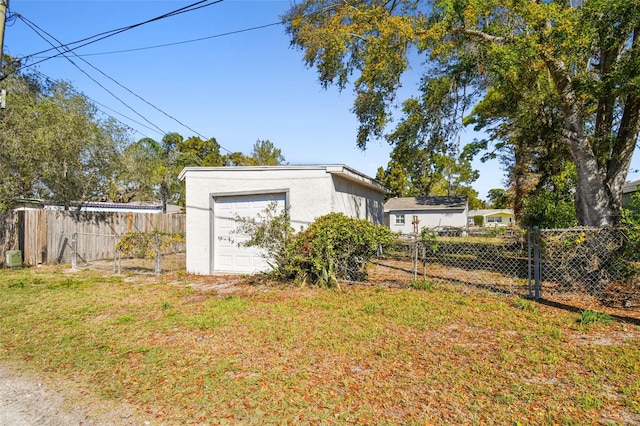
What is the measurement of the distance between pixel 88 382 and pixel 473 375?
3615 millimetres

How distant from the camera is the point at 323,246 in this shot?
7113 millimetres

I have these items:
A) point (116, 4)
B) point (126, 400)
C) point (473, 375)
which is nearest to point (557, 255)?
point (473, 375)

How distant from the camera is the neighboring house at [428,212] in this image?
28.2 meters

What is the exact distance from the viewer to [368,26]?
27.3ft

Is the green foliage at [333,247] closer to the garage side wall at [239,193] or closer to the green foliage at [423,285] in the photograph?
the green foliage at [423,285]

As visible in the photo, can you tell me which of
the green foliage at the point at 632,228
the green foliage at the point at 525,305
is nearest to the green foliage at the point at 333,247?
the green foliage at the point at 525,305

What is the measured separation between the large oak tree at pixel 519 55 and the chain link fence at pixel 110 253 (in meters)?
7.00

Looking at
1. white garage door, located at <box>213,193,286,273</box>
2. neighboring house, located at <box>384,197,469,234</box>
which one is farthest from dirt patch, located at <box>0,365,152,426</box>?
neighboring house, located at <box>384,197,469,234</box>

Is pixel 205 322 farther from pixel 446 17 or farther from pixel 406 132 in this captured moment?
pixel 406 132

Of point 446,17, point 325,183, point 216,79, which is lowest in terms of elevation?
point 325,183

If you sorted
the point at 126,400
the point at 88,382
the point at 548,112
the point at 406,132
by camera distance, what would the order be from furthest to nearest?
the point at 406,132, the point at 548,112, the point at 88,382, the point at 126,400

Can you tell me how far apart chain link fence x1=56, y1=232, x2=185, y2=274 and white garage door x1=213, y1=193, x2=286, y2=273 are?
56.9 inches

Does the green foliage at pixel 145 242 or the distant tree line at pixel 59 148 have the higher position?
the distant tree line at pixel 59 148

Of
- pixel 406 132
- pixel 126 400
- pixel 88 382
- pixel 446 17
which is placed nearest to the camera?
pixel 126 400
